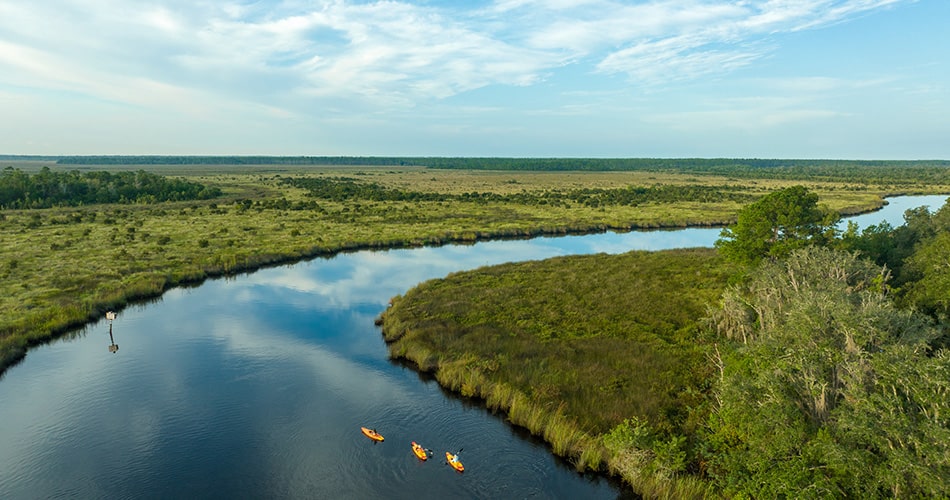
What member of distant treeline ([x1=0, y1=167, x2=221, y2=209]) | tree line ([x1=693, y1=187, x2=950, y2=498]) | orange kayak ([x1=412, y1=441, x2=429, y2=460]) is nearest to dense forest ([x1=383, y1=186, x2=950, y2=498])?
tree line ([x1=693, y1=187, x2=950, y2=498])

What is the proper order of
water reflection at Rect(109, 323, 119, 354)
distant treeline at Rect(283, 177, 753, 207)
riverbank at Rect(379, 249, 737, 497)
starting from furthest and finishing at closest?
1. distant treeline at Rect(283, 177, 753, 207)
2. water reflection at Rect(109, 323, 119, 354)
3. riverbank at Rect(379, 249, 737, 497)

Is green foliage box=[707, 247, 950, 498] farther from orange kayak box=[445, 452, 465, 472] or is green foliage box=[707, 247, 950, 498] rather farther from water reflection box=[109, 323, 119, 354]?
water reflection box=[109, 323, 119, 354]

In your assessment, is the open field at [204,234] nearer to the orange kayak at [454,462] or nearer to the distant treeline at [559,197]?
the distant treeline at [559,197]

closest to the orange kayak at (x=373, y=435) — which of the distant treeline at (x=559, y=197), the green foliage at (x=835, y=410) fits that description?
the green foliage at (x=835, y=410)

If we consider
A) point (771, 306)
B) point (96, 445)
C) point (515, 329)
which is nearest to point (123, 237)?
point (96, 445)

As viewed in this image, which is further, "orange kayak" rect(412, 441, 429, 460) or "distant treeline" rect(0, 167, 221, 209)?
"distant treeline" rect(0, 167, 221, 209)

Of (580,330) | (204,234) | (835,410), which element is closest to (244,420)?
(580,330)

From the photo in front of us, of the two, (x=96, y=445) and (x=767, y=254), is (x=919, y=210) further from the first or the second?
(x=96, y=445)
